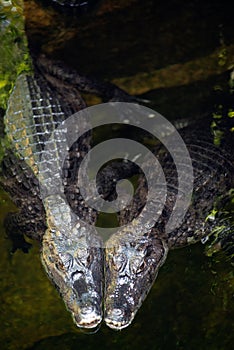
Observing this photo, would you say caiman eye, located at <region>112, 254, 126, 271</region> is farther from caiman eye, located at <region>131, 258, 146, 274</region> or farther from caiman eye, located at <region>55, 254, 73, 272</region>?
caiman eye, located at <region>55, 254, 73, 272</region>

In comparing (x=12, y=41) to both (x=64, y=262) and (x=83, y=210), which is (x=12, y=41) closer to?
(x=83, y=210)

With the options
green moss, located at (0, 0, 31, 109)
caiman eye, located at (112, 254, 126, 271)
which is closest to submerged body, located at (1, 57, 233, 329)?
caiman eye, located at (112, 254, 126, 271)

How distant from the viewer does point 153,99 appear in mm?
5000

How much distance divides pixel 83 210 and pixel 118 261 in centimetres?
70

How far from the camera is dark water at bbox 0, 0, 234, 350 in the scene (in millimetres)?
4238

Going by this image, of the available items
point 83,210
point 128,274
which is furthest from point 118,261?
point 83,210

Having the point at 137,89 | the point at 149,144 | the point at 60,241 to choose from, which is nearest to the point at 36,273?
the point at 60,241

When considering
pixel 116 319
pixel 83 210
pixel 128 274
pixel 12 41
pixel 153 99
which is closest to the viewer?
pixel 116 319

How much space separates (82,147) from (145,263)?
4.00 ft

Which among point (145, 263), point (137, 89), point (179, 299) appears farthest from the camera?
point (137, 89)

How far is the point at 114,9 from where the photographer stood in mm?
4648

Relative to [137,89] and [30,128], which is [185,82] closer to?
[137,89]

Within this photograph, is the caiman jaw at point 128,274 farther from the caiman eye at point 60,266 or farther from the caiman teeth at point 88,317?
the caiman eye at point 60,266

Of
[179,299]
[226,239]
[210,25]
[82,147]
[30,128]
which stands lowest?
[179,299]
